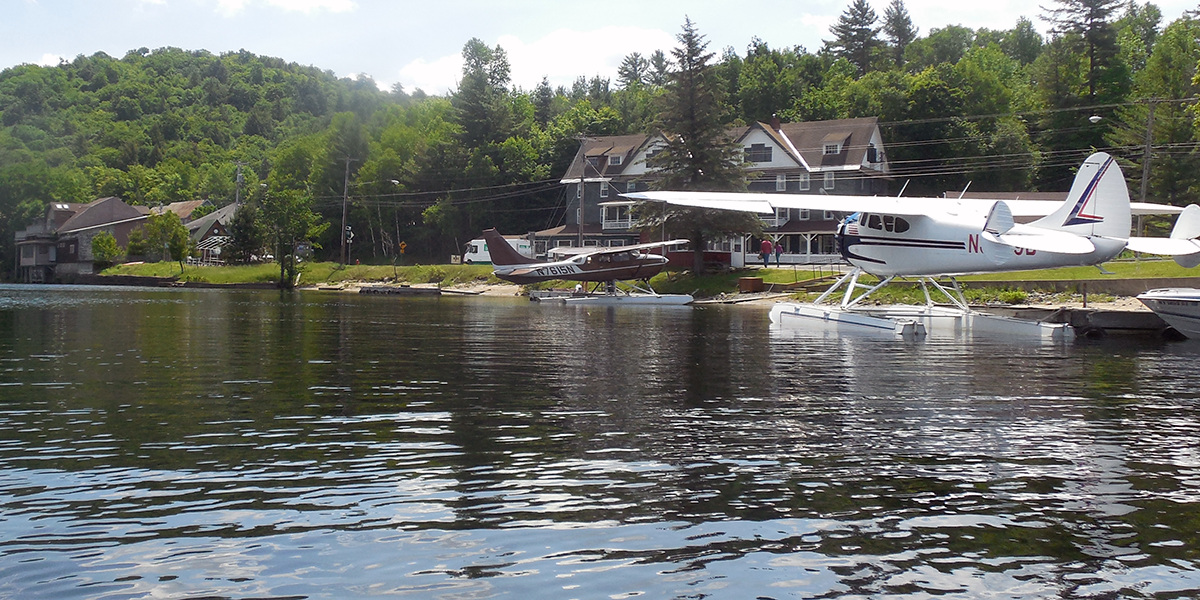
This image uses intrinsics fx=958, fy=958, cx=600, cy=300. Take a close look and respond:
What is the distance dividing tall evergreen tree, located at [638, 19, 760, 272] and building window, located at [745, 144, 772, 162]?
1255 centimetres

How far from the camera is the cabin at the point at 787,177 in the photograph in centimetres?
6644

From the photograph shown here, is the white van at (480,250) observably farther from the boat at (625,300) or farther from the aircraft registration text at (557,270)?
the boat at (625,300)

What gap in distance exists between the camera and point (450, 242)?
3467 inches

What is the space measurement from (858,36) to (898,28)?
23.2ft

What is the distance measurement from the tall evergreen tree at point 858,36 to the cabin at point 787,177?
46229 mm

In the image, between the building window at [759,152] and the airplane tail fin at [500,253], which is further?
the building window at [759,152]

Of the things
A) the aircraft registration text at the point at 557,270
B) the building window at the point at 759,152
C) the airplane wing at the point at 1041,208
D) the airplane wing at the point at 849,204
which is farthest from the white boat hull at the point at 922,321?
the building window at the point at 759,152

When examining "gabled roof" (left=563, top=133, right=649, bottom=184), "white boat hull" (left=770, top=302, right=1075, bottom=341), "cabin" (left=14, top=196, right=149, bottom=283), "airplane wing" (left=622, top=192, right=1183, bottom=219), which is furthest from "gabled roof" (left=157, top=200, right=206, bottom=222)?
"white boat hull" (left=770, top=302, right=1075, bottom=341)

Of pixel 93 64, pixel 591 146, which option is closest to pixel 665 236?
pixel 591 146

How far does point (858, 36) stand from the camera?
115125 millimetres

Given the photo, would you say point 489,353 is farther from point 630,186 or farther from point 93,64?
point 93,64

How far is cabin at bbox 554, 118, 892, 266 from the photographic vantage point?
218 feet

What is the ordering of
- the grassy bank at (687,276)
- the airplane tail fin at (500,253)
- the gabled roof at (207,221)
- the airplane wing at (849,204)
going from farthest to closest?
the gabled roof at (207,221), the airplane tail fin at (500,253), the grassy bank at (687,276), the airplane wing at (849,204)

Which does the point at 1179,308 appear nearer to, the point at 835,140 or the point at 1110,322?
the point at 1110,322
